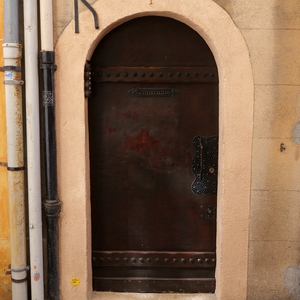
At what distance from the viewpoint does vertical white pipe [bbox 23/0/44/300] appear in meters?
3.20

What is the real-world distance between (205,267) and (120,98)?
1677 mm

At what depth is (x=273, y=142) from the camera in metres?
3.32

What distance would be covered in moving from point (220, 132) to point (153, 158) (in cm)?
62

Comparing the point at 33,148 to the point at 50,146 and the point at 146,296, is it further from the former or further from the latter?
the point at 146,296

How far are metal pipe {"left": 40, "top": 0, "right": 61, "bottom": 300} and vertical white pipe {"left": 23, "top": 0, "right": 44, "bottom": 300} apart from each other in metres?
0.06

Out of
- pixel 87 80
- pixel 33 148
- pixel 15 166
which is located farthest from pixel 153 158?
pixel 15 166

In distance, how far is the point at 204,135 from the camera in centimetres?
354

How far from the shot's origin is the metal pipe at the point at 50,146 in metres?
3.19

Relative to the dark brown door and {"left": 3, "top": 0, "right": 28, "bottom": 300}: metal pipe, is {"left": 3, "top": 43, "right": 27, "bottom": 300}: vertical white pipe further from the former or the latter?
the dark brown door

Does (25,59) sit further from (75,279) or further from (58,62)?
(75,279)

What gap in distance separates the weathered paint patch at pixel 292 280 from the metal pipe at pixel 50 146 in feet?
6.36

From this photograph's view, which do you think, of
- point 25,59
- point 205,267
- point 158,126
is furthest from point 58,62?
point 205,267

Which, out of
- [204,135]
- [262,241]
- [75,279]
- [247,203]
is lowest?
[75,279]

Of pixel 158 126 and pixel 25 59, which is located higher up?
pixel 25 59
